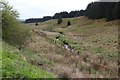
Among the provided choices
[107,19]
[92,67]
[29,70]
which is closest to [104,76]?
[92,67]

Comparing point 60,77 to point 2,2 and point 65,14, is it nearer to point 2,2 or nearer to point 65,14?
point 2,2

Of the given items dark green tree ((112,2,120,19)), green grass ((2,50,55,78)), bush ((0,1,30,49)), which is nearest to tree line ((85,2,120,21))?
dark green tree ((112,2,120,19))

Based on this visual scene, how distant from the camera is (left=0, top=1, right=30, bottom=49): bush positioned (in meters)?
24.5

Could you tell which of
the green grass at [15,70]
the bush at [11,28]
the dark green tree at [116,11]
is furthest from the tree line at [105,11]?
the green grass at [15,70]

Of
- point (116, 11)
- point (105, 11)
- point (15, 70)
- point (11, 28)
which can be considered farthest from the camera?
point (105, 11)

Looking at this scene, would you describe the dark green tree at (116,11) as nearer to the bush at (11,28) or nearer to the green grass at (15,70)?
A: the bush at (11,28)

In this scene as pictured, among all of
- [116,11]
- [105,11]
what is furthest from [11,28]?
[105,11]

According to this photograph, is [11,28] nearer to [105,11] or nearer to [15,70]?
[15,70]

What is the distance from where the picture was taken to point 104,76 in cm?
1880

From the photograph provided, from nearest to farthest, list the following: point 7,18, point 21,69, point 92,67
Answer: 1. point 21,69
2. point 92,67
3. point 7,18

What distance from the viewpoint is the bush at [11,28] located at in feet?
80.5

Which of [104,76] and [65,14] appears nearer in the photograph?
[104,76]

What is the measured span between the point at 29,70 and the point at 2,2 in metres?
11.1

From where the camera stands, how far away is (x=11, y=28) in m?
25.5
